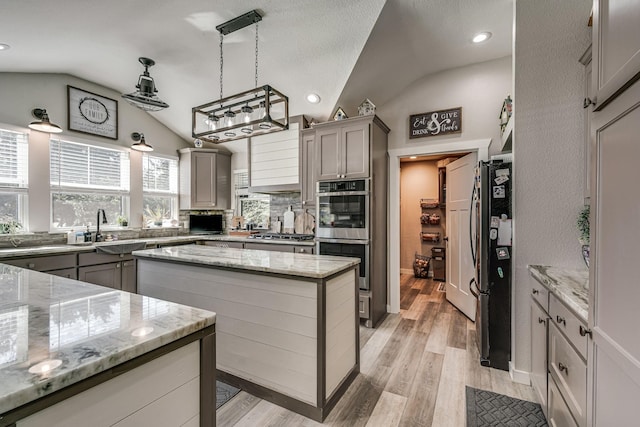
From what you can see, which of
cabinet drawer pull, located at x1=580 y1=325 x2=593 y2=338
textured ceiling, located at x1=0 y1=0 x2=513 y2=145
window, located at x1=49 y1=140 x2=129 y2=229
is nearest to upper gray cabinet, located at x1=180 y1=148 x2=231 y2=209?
window, located at x1=49 y1=140 x2=129 y2=229

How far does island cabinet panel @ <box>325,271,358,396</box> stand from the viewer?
1868 mm

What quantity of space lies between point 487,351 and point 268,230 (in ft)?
11.8

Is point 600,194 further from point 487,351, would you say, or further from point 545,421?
point 487,351

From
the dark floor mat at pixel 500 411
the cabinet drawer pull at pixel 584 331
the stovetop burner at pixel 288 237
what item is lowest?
the dark floor mat at pixel 500 411

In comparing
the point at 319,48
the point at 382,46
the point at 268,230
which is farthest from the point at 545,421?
the point at 268,230

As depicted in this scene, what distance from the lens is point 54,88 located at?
3.65 meters

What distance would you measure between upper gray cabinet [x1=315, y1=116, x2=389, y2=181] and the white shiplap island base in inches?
59.2

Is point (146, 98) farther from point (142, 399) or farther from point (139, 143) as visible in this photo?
point (139, 143)

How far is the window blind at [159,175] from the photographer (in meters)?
4.80

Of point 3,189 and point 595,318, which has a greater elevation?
point 3,189

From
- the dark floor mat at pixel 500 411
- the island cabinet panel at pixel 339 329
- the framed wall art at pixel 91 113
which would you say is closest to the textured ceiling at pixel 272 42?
the framed wall art at pixel 91 113

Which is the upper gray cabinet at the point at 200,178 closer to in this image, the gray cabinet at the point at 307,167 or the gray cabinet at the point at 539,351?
the gray cabinet at the point at 307,167

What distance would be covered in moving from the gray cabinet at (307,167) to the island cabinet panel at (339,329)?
204 cm

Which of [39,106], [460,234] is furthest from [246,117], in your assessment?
[39,106]
